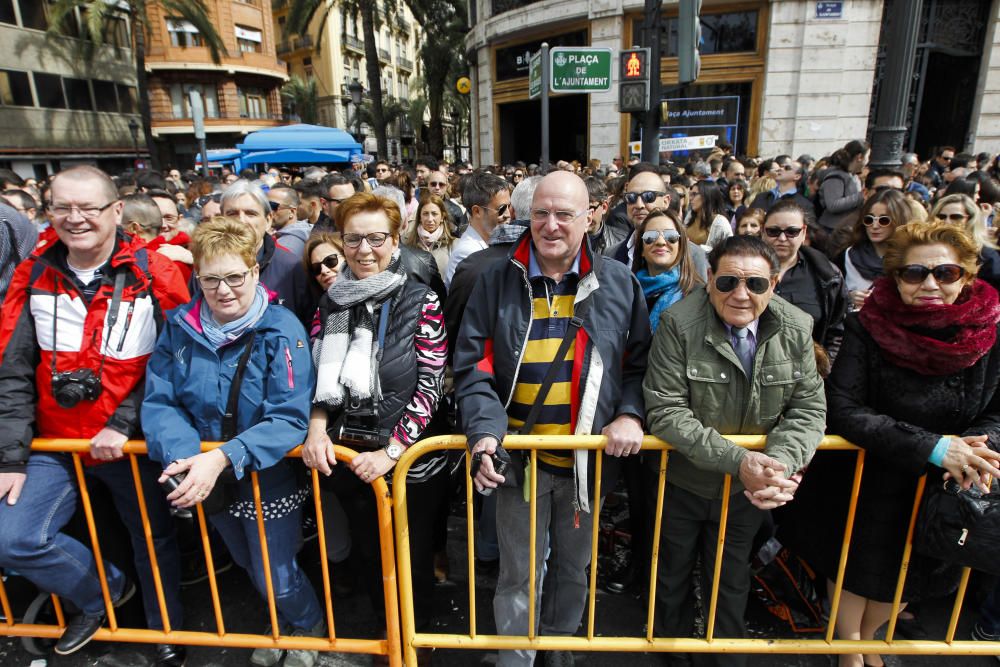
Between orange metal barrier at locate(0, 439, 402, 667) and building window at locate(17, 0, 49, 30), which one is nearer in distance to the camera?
orange metal barrier at locate(0, 439, 402, 667)

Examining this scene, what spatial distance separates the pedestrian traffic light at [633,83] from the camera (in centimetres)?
712

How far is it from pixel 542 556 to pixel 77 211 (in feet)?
8.52

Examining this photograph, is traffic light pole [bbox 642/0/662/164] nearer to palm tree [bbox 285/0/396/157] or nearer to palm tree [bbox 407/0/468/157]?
palm tree [bbox 285/0/396/157]

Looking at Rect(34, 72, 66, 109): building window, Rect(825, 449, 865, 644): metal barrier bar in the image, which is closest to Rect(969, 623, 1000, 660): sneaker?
Rect(825, 449, 865, 644): metal barrier bar

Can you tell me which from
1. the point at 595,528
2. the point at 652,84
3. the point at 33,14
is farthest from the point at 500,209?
the point at 33,14

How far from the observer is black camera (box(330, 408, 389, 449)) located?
247 cm

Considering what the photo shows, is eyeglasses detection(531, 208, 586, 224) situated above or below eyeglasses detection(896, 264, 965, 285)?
above

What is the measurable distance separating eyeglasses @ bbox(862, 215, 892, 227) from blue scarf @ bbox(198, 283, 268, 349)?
364 cm

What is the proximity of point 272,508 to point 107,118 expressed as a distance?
1463 inches

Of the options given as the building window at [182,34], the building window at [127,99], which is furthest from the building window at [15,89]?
the building window at [182,34]

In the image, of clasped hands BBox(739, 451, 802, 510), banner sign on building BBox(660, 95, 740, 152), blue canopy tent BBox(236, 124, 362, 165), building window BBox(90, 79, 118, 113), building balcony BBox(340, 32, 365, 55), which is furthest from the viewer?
building balcony BBox(340, 32, 365, 55)

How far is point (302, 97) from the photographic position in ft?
152

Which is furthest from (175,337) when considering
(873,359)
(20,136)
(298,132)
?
(20,136)

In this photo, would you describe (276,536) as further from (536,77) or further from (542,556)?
(536,77)
